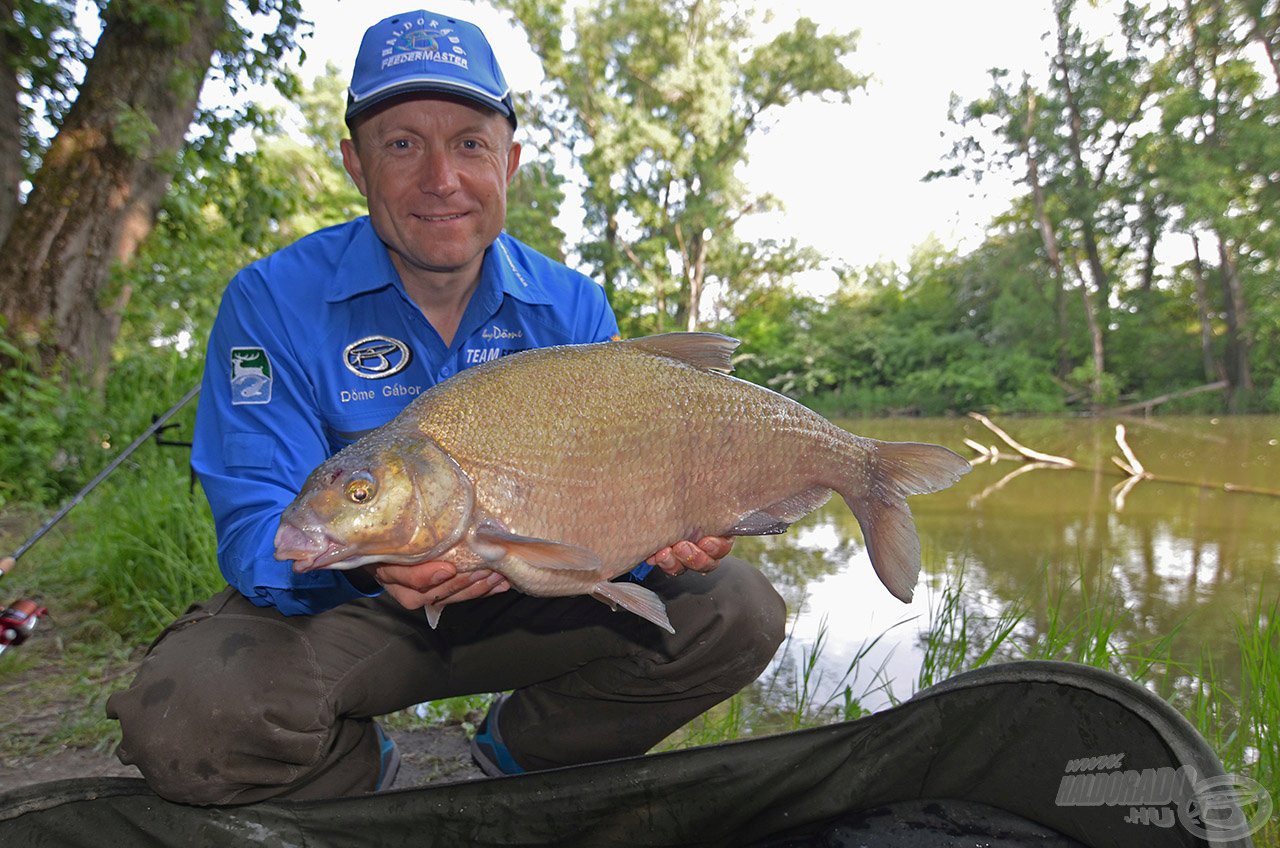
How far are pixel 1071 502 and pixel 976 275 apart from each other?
16883 millimetres

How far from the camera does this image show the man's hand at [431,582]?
117 centimetres

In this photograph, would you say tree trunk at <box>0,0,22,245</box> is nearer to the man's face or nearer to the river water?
the man's face

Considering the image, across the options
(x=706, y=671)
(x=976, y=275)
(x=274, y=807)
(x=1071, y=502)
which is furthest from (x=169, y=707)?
(x=976, y=275)

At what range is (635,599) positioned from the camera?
1.23 meters

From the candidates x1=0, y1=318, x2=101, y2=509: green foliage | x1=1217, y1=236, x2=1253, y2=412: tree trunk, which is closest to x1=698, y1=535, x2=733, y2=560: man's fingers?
x1=0, y1=318, x2=101, y2=509: green foliage

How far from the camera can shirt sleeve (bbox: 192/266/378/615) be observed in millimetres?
1380

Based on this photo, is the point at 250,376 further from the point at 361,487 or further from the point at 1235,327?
the point at 1235,327

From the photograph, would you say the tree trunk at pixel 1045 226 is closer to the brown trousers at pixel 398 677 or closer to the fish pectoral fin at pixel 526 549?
the brown trousers at pixel 398 677

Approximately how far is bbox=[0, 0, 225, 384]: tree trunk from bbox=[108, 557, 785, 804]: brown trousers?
3.89 meters

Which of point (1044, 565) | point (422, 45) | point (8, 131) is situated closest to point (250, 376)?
point (422, 45)

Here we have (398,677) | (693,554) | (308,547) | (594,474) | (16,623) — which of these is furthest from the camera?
(16,623)

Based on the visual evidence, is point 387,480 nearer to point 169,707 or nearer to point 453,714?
point 169,707

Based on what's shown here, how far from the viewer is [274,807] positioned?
1.34 metres

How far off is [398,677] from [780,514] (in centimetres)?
80
